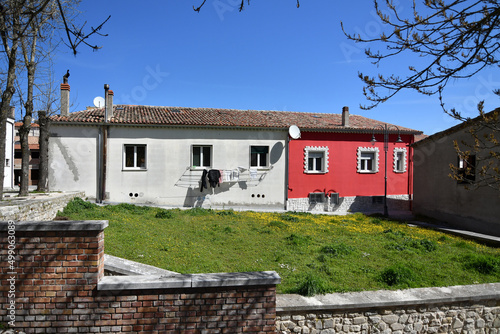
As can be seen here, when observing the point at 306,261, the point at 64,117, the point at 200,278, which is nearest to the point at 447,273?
the point at 306,261

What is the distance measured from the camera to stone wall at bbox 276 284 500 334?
14.0 ft

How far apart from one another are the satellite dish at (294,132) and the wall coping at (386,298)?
37.4ft

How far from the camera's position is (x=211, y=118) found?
1653 cm

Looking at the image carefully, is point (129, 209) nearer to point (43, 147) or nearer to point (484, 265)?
point (43, 147)

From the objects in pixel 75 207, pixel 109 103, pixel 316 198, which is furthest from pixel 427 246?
pixel 109 103

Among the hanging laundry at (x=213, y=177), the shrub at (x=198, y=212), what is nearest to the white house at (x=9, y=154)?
the hanging laundry at (x=213, y=177)

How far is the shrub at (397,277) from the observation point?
17.3 ft

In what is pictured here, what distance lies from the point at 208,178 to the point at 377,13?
12785mm

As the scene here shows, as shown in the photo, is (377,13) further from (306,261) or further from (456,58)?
(306,261)

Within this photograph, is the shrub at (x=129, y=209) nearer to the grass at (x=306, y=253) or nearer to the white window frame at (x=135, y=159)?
the grass at (x=306, y=253)

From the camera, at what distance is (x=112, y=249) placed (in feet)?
20.2

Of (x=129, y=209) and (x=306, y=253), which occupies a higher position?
(x=129, y=209)

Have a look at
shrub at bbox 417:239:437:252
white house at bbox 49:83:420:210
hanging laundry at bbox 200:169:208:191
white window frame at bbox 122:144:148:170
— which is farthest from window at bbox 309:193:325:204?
white window frame at bbox 122:144:148:170

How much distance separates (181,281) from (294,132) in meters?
13.0
